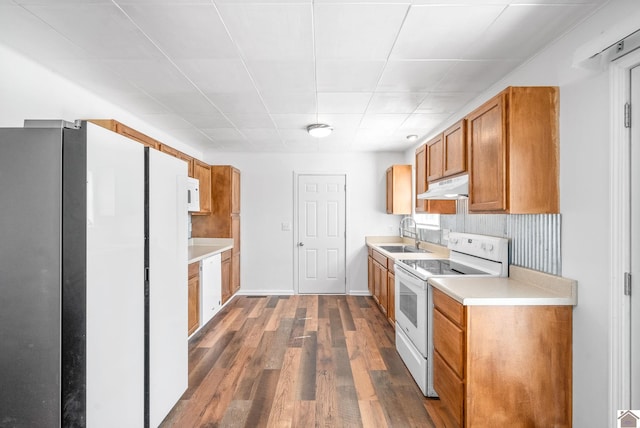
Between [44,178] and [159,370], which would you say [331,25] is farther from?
[159,370]

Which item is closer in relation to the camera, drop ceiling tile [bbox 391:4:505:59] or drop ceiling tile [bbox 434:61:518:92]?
drop ceiling tile [bbox 391:4:505:59]

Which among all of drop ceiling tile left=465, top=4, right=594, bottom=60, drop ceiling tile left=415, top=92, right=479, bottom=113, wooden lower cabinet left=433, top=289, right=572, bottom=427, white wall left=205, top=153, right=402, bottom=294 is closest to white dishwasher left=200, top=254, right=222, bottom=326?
white wall left=205, top=153, right=402, bottom=294

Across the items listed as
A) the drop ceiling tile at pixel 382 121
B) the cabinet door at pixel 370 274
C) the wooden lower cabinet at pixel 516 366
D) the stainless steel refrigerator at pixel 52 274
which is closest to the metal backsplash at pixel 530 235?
the wooden lower cabinet at pixel 516 366

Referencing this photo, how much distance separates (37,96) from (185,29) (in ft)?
4.19

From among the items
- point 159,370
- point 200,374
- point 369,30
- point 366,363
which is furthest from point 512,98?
point 200,374

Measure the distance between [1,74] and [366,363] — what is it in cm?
335

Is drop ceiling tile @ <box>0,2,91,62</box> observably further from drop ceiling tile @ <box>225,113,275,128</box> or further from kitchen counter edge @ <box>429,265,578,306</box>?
kitchen counter edge @ <box>429,265,578,306</box>

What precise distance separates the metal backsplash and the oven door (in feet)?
2.34

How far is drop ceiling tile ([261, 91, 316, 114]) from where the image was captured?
9.09 ft

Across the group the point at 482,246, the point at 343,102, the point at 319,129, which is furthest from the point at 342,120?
the point at 482,246

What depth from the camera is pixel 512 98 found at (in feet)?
6.17

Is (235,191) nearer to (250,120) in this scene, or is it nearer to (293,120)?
(250,120)

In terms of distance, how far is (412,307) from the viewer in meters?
2.67

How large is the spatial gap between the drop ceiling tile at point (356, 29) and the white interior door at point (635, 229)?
3.80ft
